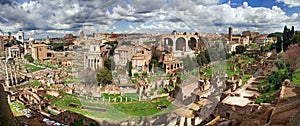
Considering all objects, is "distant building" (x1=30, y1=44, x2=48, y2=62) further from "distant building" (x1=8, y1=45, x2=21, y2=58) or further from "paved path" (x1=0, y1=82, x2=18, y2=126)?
"paved path" (x1=0, y1=82, x2=18, y2=126)

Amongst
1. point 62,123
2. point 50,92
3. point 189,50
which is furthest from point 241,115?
point 50,92

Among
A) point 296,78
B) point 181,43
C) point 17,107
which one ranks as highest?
point 181,43

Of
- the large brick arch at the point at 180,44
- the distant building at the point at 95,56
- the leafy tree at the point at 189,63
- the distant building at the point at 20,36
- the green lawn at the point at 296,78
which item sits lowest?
the green lawn at the point at 296,78

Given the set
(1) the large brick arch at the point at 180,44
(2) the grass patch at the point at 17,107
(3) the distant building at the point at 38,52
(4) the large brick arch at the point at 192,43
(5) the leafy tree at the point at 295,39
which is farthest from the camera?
(3) the distant building at the point at 38,52

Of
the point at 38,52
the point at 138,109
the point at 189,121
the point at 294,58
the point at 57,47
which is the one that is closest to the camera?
the point at 138,109

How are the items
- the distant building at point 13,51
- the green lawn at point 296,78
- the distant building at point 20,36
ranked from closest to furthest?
the green lawn at point 296,78 < the distant building at point 13,51 < the distant building at point 20,36

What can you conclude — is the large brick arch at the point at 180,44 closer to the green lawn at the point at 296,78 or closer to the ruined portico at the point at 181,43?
the ruined portico at the point at 181,43

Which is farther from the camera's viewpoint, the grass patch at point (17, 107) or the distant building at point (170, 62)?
the grass patch at point (17, 107)

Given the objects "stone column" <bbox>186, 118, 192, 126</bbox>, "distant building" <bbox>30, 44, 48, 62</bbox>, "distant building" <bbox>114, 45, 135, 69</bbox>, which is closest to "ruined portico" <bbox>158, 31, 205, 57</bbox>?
"distant building" <bbox>114, 45, 135, 69</bbox>

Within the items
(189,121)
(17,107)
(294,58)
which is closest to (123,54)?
(189,121)

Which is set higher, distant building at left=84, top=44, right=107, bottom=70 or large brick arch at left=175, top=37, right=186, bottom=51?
large brick arch at left=175, top=37, right=186, bottom=51

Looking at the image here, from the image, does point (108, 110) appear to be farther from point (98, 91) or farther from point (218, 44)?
point (218, 44)

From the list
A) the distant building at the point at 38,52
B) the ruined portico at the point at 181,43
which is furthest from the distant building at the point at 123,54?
the distant building at the point at 38,52

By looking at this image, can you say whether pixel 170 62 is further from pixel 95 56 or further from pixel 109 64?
pixel 95 56
